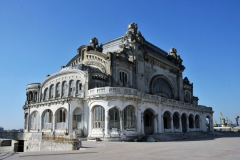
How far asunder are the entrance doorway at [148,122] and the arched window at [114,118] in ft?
29.5

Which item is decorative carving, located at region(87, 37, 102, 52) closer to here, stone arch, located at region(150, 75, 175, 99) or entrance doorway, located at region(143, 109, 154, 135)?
stone arch, located at region(150, 75, 175, 99)

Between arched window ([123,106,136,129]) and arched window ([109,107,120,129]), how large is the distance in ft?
3.97

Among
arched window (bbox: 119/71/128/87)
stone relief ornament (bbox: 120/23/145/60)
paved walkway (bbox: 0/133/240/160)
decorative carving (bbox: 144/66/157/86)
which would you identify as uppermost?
stone relief ornament (bbox: 120/23/145/60)

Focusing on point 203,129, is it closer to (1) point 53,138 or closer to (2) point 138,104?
(2) point 138,104

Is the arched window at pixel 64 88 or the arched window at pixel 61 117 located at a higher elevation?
the arched window at pixel 64 88

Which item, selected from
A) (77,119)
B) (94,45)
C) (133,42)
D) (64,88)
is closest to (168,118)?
(133,42)

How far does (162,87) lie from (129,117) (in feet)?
72.4

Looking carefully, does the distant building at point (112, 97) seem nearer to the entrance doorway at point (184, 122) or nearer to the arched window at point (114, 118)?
the arched window at point (114, 118)

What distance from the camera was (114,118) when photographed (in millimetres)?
33156

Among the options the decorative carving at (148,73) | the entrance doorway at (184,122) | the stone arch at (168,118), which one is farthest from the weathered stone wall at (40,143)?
the entrance doorway at (184,122)

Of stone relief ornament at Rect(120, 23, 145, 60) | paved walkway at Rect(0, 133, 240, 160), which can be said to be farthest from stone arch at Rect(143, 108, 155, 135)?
paved walkway at Rect(0, 133, 240, 160)

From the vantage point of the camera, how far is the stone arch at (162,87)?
50825 mm

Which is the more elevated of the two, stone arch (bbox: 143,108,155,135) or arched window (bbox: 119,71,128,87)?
arched window (bbox: 119,71,128,87)

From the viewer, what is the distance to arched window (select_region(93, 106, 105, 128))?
33.1 m
